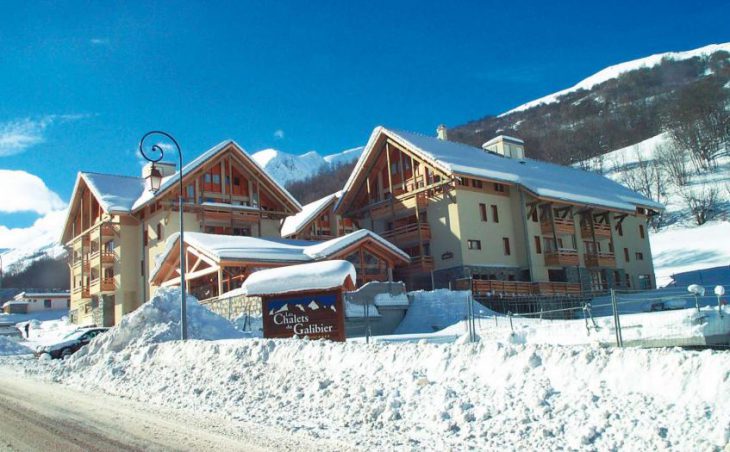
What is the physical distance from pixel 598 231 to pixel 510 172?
8.65 meters

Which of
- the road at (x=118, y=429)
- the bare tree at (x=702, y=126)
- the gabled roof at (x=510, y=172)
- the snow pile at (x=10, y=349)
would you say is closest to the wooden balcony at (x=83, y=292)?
the snow pile at (x=10, y=349)

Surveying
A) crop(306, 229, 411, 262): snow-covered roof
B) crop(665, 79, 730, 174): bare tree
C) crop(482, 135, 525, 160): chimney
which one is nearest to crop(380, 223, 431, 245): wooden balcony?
crop(306, 229, 411, 262): snow-covered roof

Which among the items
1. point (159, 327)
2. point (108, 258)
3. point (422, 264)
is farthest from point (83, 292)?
point (159, 327)

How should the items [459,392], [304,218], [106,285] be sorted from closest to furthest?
[459,392]
[106,285]
[304,218]

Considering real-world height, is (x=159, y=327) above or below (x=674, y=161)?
below

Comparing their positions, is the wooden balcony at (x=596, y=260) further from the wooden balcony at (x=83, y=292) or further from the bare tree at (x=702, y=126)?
the bare tree at (x=702, y=126)

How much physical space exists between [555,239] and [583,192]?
711cm

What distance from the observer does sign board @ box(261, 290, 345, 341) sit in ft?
51.8

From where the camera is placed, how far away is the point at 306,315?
16.0m

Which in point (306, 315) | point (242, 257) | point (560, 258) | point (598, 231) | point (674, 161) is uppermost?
point (674, 161)

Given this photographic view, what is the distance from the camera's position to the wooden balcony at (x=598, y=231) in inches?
1815

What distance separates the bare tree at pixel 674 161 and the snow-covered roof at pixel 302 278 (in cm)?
8413

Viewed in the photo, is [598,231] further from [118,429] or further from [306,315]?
[118,429]

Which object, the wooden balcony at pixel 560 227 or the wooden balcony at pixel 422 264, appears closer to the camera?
the wooden balcony at pixel 422 264
